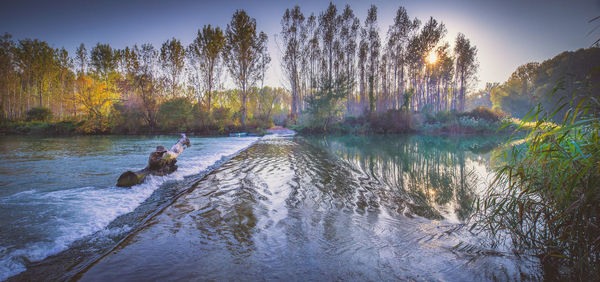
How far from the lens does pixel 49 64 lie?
37.8m

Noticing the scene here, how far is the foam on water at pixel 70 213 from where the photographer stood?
2.61 metres

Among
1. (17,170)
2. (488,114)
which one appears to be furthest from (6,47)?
(488,114)

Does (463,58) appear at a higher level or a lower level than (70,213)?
higher

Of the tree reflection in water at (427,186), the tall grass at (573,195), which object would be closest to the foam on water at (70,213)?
the tree reflection in water at (427,186)

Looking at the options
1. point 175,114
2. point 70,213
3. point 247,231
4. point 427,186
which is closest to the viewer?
point 247,231

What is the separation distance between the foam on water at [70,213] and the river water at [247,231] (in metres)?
0.02

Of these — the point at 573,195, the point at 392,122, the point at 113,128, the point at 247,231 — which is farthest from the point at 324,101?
the point at 573,195

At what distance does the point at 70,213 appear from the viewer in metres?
3.77

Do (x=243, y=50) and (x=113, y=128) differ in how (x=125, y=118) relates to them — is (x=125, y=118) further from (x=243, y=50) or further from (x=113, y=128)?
(x=243, y=50)

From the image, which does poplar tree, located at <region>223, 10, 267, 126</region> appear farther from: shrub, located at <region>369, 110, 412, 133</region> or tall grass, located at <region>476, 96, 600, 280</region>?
tall grass, located at <region>476, 96, 600, 280</region>

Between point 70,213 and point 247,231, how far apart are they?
3048 mm

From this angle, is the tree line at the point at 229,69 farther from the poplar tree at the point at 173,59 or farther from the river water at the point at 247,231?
the river water at the point at 247,231

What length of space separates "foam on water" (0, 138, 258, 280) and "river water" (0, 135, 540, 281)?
0.06 feet

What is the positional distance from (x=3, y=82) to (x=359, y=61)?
5301 cm
